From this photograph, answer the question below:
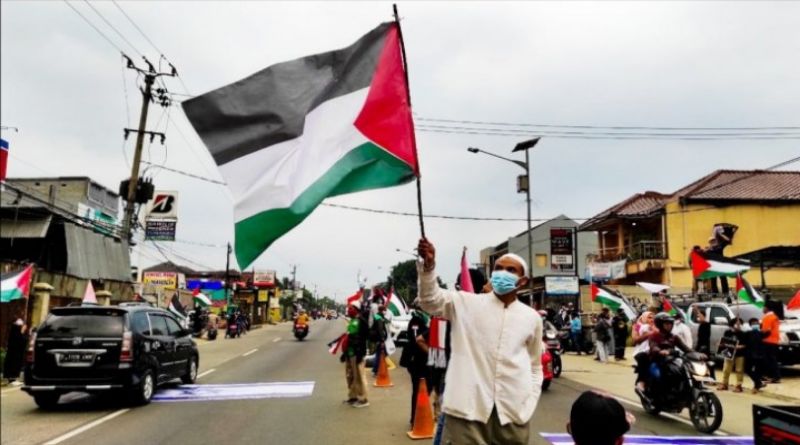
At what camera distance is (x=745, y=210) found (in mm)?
29516

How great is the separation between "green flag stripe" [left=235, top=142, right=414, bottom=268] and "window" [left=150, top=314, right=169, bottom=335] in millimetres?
7888

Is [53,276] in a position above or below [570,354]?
above

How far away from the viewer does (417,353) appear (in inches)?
332

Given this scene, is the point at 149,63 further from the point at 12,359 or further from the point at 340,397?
the point at 340,397

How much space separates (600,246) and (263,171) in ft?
134

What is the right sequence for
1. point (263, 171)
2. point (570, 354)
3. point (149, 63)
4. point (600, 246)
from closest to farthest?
point (263, 171), point (149, 63), point (570, 354), point (600, 246)

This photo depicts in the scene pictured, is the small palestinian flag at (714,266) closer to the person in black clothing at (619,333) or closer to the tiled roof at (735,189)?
the person in black clothing at (619,333)

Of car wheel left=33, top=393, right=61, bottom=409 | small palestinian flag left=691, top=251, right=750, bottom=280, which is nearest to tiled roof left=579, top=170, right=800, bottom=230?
small palestinian flag left=691, top=251, right=750, bottom=280

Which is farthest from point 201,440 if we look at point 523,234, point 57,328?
point 523,234

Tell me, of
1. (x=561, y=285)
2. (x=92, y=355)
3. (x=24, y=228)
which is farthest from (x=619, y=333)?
(x=24, y=228)

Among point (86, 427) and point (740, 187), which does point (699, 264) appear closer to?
point (86, 427)

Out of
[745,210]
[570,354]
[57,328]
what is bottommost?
[570,354]

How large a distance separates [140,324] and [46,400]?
1.79 meters

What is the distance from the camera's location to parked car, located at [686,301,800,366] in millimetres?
15125
